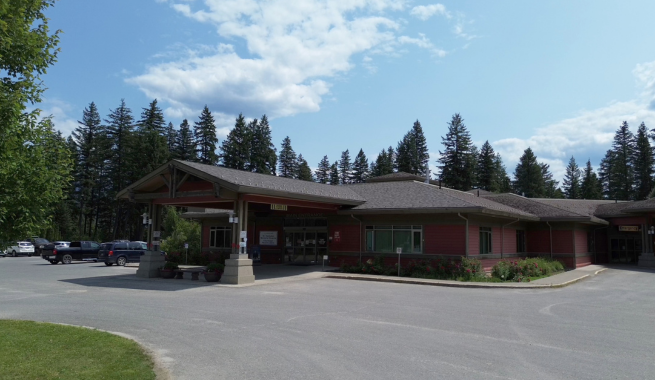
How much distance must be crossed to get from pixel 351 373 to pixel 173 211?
40442mm

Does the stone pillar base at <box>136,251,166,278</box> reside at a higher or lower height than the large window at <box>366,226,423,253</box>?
lower

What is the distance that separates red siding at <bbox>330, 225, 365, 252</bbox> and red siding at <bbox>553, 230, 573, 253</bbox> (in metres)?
13.2

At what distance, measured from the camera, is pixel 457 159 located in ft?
247

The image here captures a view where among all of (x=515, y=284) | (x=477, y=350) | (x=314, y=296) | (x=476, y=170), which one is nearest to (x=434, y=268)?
(x=515, y=284)

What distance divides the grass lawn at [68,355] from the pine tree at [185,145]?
6350cm

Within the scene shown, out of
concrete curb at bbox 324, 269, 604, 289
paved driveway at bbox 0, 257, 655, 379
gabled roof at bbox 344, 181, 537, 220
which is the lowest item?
paved driveway at bbox 0, 257, 655, 379

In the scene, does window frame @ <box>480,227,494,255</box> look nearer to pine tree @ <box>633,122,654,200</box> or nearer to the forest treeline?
the forest treeline

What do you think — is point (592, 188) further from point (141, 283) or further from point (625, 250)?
point (141, 283)

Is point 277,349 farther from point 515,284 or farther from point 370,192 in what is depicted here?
point 370,192

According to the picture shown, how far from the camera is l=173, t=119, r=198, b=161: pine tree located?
70.9m

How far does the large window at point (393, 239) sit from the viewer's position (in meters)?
24.1

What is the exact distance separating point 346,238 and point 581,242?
1669 centimetres

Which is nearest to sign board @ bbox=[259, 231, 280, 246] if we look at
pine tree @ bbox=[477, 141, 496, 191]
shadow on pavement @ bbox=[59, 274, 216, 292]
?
shadow on pavement @ bbox=[59, 274, 216, 292]

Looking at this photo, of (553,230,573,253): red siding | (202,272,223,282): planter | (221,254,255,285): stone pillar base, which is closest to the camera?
(221,254,255,285): stone pillar base
